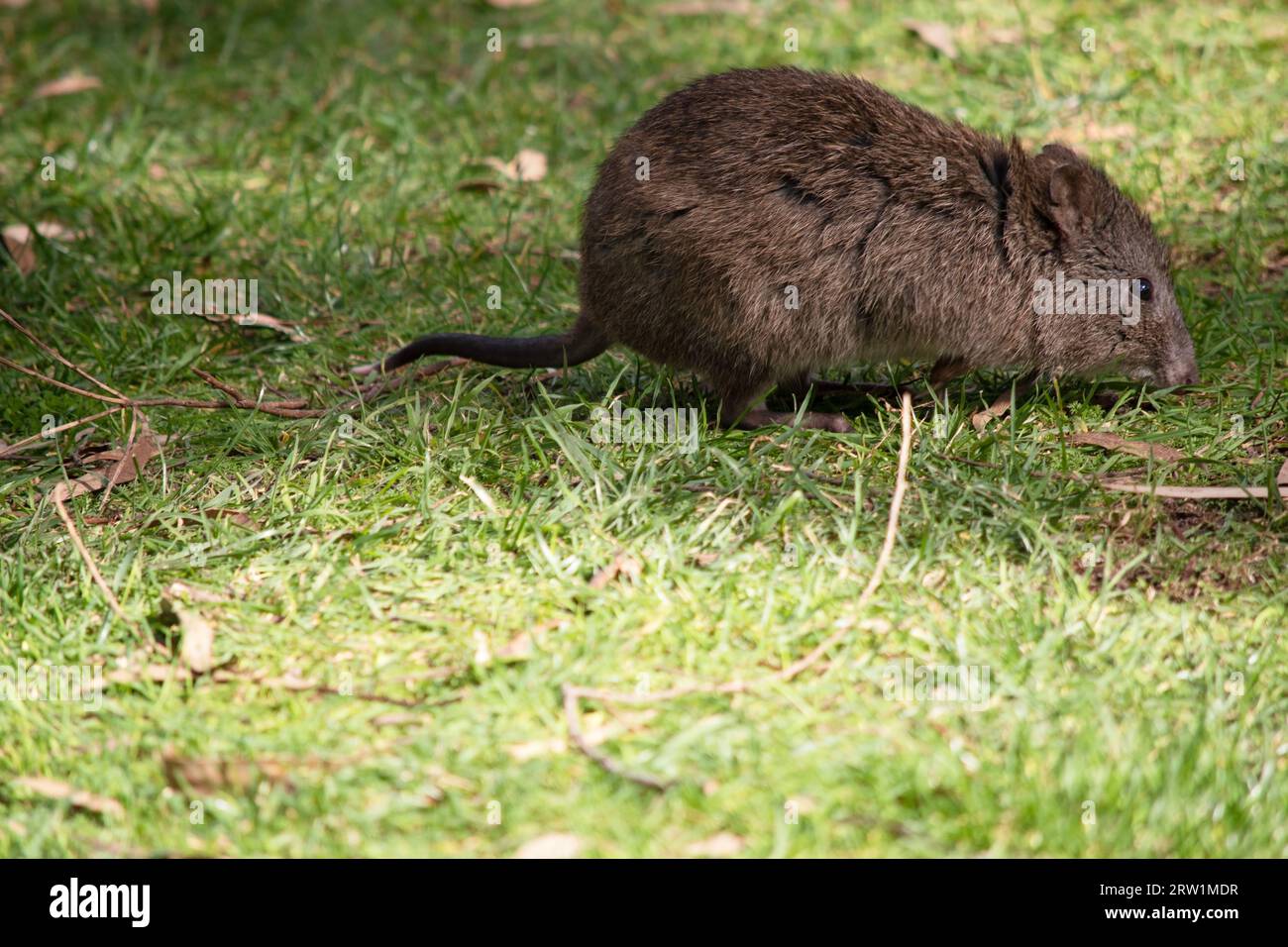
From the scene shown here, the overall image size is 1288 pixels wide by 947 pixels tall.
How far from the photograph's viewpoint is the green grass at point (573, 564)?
3.14 metres

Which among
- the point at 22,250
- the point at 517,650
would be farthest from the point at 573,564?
the point at 22,250

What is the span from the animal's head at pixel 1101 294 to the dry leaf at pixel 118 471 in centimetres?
307

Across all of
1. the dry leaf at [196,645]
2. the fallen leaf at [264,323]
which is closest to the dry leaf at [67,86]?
the fallen leaf at [264,323]

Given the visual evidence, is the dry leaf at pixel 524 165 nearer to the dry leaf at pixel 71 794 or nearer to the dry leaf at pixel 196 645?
the dry leaf at pixel 196 645

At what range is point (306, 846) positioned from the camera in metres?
3.08

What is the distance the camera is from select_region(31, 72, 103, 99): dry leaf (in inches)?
309

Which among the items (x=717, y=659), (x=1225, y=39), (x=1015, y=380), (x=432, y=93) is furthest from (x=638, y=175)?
(x=1225, y=39)

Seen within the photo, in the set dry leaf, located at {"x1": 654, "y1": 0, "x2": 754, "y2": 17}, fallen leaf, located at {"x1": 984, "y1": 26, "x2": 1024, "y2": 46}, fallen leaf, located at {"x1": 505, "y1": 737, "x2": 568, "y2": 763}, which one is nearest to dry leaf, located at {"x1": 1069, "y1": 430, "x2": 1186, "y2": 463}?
fallen leaf, located at {"x1": 505, "y1": 737, "x2": 568, "y2": 763}

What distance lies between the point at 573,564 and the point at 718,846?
112 centimetres

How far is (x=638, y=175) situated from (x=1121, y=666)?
221 centimetres

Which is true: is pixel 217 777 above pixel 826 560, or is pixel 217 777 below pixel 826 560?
below

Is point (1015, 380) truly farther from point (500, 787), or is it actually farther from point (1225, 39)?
point (1225, 39)

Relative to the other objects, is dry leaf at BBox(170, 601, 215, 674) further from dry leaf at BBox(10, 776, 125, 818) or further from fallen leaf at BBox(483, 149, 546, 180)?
fallen leaf at BBox(483, 149, 546, 180)

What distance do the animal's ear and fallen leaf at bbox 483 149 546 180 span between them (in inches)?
109
